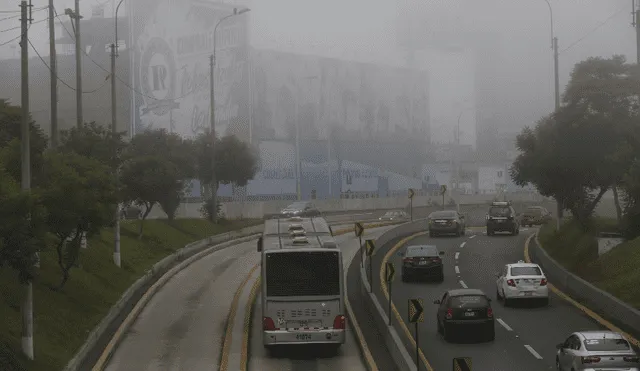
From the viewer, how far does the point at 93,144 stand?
142 ft

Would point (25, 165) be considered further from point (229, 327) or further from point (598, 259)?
point (598, 259)

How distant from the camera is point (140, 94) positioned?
131 meters

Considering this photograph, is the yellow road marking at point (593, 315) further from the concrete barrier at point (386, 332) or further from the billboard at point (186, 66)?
the billboard at point (186, 66)

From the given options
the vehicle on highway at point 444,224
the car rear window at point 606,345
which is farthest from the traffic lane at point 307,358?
the vehicle on highway at point 444,224

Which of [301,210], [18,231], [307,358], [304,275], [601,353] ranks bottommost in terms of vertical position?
[307,358]

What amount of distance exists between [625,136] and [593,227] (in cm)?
640

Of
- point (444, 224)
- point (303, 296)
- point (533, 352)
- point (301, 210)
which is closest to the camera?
point (303, 296)

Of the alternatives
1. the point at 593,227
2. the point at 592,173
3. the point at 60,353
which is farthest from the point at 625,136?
the point at 60,353

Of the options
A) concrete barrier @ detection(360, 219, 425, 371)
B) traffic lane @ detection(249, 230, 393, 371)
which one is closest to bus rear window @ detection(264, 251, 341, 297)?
traffic lane @ detection(249, 230, 393, 371)

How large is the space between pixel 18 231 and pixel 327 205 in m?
80.6

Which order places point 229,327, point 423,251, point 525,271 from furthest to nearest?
point 423,251 → point 525,271 → point 229,327

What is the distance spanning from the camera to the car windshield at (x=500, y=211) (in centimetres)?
6894

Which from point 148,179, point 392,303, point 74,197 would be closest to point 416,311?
point 74,197

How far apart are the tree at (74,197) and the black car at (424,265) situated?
16964 mm
